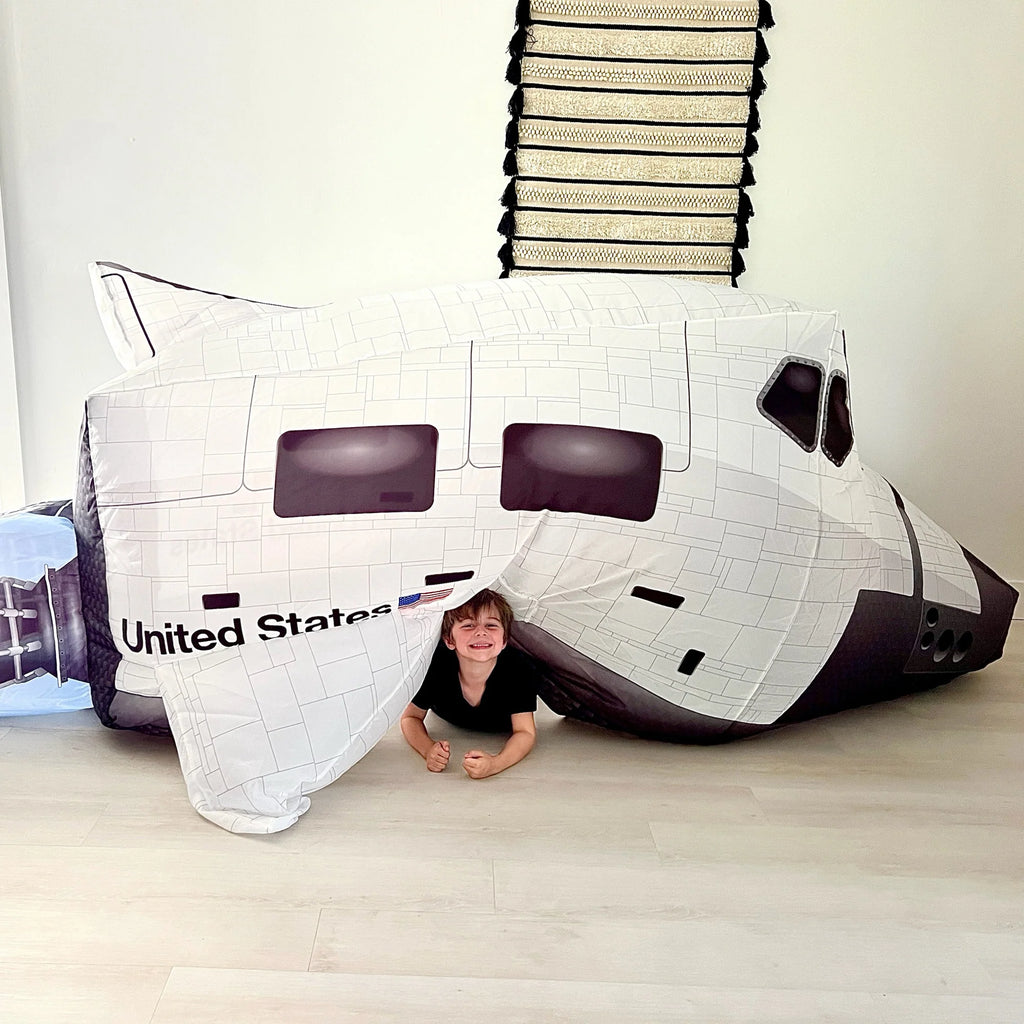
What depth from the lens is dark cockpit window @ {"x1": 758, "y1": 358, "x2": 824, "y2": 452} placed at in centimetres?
124

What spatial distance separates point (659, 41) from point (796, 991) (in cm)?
180

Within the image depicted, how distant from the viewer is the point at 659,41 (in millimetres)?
1965

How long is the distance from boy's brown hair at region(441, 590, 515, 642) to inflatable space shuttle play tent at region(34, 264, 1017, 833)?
0.07 ft

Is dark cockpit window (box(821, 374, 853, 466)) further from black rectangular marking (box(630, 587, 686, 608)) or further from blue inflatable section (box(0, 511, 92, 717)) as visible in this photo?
blue inflatable section (box(0, 511, 92, 717))

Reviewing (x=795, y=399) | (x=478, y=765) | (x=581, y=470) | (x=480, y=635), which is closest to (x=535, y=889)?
(x=478, y=765)

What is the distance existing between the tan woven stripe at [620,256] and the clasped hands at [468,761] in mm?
1143

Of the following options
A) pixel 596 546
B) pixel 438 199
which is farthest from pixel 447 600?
pixel 438 199

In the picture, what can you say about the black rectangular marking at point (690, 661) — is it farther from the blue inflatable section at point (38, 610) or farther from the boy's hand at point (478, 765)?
the blue inflatable section at point (38, 610)

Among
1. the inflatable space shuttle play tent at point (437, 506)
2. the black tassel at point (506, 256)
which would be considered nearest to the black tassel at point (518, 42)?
the black tassel at point (506, 256)

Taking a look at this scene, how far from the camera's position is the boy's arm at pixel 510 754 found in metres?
1.25

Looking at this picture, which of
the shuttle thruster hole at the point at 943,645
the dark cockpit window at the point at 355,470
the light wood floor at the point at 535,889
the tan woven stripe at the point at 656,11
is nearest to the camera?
the light wood floor at the point at 535,889

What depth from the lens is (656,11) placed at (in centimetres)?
195

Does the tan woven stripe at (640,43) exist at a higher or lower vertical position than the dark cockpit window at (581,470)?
higher

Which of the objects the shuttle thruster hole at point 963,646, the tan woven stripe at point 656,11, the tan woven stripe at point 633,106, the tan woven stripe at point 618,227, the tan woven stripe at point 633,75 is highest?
the tan woven stripe at point 656,11
